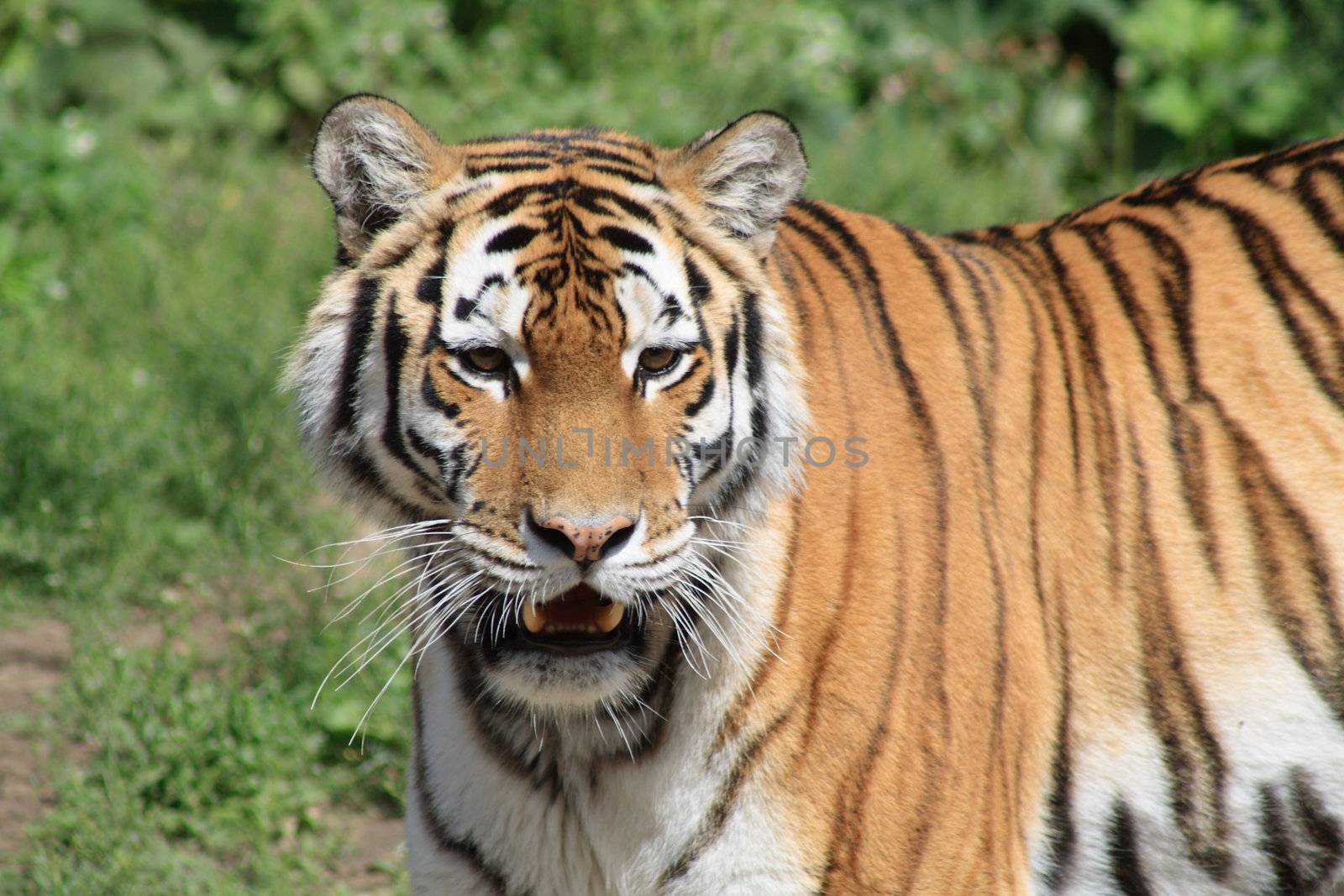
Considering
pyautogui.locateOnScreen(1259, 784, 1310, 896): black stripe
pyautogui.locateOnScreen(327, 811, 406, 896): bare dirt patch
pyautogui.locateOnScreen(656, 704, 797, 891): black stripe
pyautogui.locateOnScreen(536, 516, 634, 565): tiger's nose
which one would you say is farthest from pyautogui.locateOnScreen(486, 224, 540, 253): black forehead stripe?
pyautogui.locateOnScreen(327, 811, 406, 896): bare dirt patch

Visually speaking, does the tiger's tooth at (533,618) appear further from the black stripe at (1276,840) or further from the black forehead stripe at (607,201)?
the black stripe at (1276,840)

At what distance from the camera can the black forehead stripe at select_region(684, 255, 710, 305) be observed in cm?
188

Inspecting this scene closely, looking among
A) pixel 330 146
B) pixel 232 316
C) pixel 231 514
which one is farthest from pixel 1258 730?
pixel 232 316

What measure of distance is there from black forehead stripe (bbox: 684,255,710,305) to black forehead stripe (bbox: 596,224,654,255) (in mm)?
58

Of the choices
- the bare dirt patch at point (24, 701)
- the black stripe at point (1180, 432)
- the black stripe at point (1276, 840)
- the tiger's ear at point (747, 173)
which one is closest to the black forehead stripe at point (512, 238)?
the tiger's ear at point (747, 173)

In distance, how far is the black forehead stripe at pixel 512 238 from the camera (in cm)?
186

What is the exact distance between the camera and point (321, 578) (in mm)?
3365

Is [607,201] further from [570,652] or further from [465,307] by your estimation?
[570,652]

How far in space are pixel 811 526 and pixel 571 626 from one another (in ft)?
1.17

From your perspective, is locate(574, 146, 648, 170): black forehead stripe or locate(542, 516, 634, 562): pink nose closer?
locate(542, 516, 634, 562): pink nose

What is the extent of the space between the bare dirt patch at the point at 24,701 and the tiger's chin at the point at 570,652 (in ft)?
4.61

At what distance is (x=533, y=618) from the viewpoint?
1836 mm

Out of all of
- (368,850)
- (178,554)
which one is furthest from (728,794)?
(178,554)

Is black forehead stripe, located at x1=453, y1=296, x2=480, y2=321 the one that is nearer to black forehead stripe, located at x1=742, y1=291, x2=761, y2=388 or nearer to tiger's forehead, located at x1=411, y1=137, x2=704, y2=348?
tiger's forehead, located at x1=411, y1=137, x2=704, y2=348
